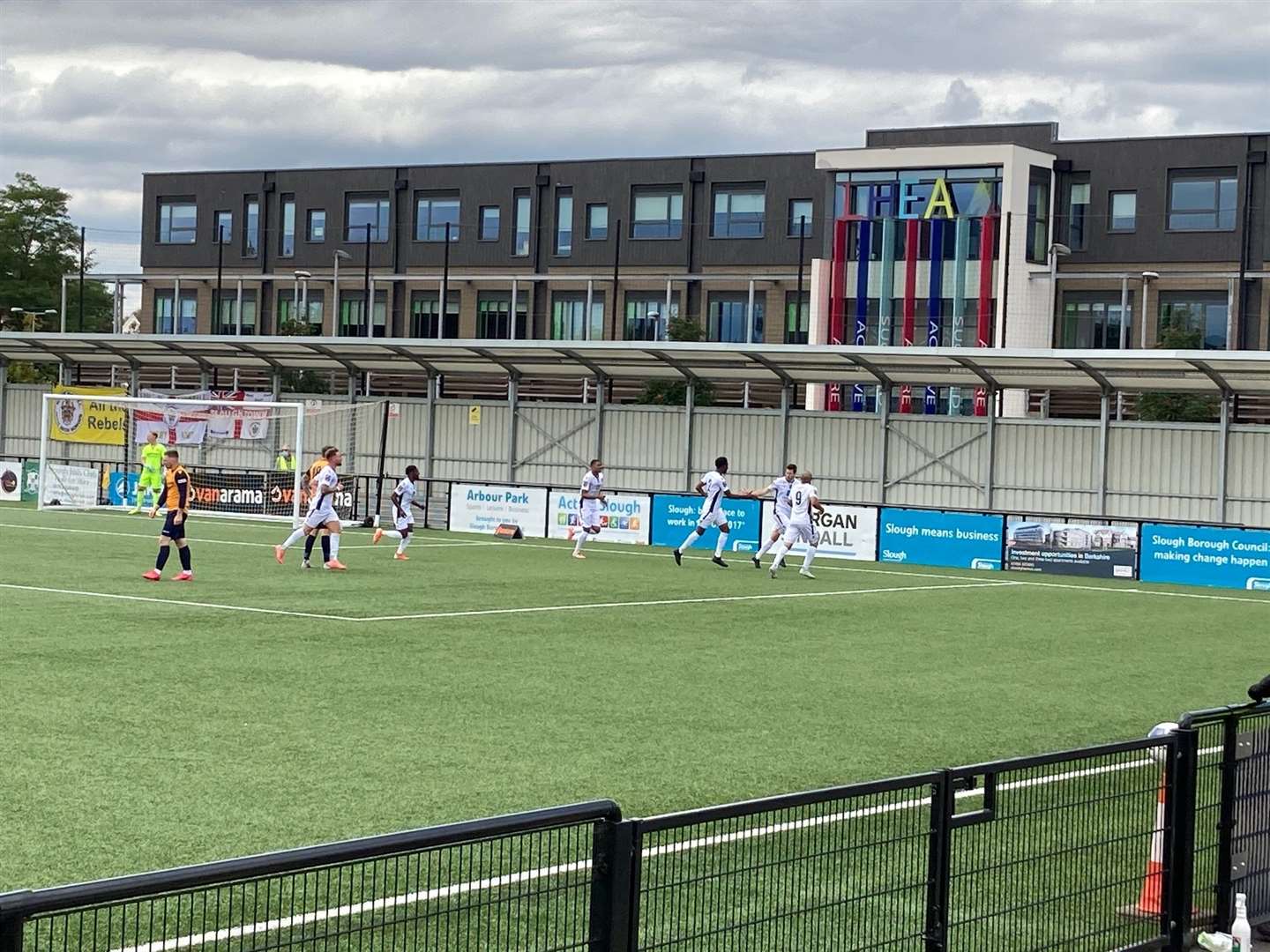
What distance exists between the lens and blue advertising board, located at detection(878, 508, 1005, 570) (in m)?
33.9

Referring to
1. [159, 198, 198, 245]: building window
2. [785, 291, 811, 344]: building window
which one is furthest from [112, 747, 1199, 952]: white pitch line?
[159, 198, 198, 245]: building window

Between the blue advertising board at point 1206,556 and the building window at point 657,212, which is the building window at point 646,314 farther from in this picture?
the blue advertising board at point 1206,556

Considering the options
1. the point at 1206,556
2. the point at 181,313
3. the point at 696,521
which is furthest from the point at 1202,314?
the point at 181,313

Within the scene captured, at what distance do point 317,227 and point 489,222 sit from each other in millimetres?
8047

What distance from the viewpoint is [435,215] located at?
7081cm

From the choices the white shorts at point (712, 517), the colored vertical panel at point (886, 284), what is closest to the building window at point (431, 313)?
the colored vertical panel at point (886, 284)

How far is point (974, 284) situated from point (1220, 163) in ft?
30.8

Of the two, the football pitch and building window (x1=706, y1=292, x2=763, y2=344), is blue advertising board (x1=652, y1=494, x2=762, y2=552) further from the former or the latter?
building window (x1=706, y1=292, x2=763, y2=344)

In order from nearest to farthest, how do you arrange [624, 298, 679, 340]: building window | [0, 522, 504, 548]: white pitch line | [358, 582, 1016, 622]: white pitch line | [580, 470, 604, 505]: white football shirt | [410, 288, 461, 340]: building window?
[358, 582, 1016, 622]: white pitch line, [0, 522, 504, 548]: white pitch line, [580, 470, 604, 505]: white football shirt, [624, 298, 679, 340]: building window, [410, 288, 461, 340]: building window

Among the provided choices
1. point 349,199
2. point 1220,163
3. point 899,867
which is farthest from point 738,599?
point 349,199

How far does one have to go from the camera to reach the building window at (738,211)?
6525cm

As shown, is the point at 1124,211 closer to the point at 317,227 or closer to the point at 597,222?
the point at 597,222

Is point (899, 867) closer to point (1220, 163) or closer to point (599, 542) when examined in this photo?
point (599, 542)

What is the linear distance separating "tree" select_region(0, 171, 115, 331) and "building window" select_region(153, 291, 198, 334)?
20137mm
